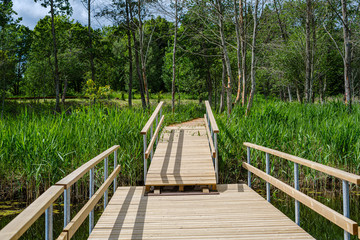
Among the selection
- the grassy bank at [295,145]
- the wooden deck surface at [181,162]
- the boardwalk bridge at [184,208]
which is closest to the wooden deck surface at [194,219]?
the boardwalk bridge at [184,208]

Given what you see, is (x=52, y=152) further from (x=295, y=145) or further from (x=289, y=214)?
(x=295, y=145)

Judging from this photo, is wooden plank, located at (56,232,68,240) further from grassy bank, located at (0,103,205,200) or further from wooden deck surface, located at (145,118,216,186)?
grassy bank, located at (0,103,205,200)

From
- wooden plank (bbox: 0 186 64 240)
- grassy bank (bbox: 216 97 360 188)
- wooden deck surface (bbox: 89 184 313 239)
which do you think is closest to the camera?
wooden plank (bbox: 0 186 64 240)

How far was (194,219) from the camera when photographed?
145 inches

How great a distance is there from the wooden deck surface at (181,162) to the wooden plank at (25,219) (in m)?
3.16

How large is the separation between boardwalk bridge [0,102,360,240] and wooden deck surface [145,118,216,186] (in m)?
0.02

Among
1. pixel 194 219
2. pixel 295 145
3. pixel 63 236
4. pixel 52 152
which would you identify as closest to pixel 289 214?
pixel 295 145

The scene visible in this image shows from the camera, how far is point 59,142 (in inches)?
234

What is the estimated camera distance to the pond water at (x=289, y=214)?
4562 mm

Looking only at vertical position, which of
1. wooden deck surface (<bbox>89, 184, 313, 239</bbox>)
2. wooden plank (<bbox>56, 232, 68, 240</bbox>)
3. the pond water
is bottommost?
the pond water

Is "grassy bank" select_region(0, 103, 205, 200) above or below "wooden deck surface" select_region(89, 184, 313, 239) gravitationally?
above

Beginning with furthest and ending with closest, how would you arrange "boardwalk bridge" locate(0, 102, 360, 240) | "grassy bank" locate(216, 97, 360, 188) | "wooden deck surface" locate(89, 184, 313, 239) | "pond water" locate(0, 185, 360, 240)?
"grassy bank" locate(216, 97, 360, 188) < "pond water" locate(0, 185, 360, 240) < "wooden deck surface" locate(89, 184, 313, 239) < "boardwalk bridge" locate(0, 102, 360, 240)

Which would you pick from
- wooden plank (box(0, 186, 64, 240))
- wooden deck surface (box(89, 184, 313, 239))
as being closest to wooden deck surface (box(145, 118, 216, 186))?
wooden deck surface (box(89, 184, 313, 239))

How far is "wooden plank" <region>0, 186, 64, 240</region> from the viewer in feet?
4.32
